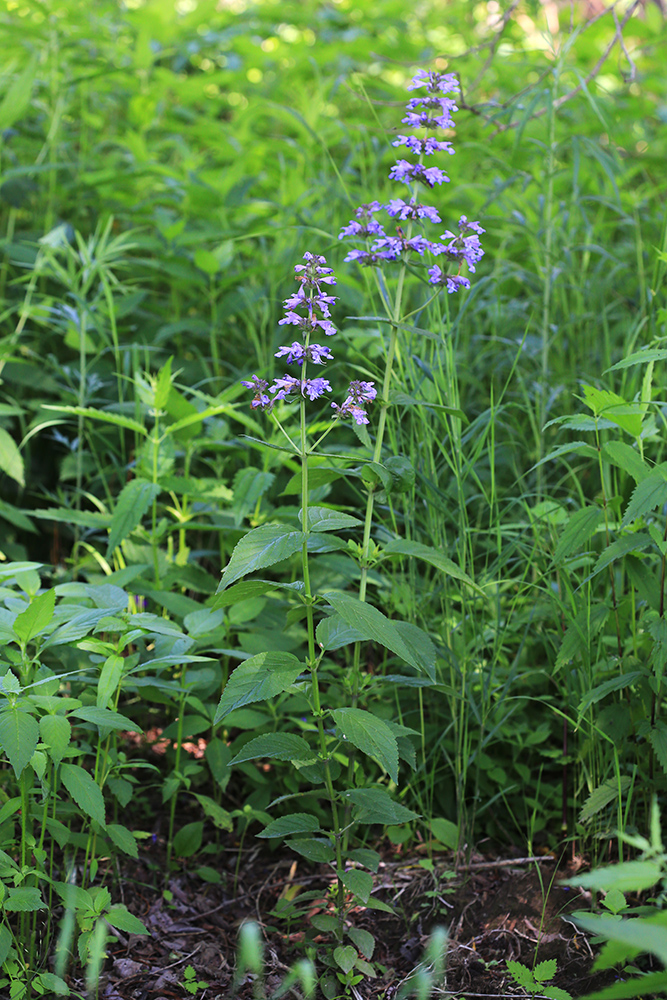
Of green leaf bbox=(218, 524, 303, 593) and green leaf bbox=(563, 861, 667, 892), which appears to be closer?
green leaf bbox=(563, 861, 667, 892)

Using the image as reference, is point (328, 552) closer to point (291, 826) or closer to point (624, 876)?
point (291, 826)

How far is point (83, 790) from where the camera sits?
51.5 inches

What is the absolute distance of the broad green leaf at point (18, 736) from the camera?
117 centimetres

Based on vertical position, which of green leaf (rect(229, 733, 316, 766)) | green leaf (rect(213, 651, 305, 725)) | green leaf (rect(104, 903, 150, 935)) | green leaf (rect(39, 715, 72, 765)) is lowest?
green leaf (rect(104, 903, 150, 935))

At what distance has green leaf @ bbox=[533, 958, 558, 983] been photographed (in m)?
1.31

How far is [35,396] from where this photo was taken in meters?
2.62

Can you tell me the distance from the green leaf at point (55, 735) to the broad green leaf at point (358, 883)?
20.4 inches

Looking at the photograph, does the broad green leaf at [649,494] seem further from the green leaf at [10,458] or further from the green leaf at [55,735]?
the green leaf at [10,458]

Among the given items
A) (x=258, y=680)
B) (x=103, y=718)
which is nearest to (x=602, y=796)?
(x=258, y=680)

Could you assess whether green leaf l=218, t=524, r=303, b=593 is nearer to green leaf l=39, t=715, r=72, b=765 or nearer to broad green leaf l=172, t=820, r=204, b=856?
green leaf l=39, t=715, r=72, b=765

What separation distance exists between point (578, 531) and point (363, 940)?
82 cm

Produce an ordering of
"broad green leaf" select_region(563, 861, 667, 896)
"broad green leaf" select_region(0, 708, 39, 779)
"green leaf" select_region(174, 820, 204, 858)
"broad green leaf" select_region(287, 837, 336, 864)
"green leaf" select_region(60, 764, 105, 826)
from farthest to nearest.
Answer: "green leaf" select_region(174, 820, 204, 858), "broad green leaf" select_region(287, 837, 336, 864), "green leaf" select_region(60, 764, 105, 826), "broad green leaf" select_region(0, 708, 39, 779), "broad green leaf" select_region(563, 861, 667, 896)

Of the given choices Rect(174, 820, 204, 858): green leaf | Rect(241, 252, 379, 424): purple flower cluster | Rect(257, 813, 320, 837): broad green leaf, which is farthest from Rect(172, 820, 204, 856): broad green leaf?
Rect(241, 252, 379, 424): purple flower cluster

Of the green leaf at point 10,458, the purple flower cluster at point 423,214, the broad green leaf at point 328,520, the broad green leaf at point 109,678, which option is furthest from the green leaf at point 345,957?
the green leaf at point 10,458
